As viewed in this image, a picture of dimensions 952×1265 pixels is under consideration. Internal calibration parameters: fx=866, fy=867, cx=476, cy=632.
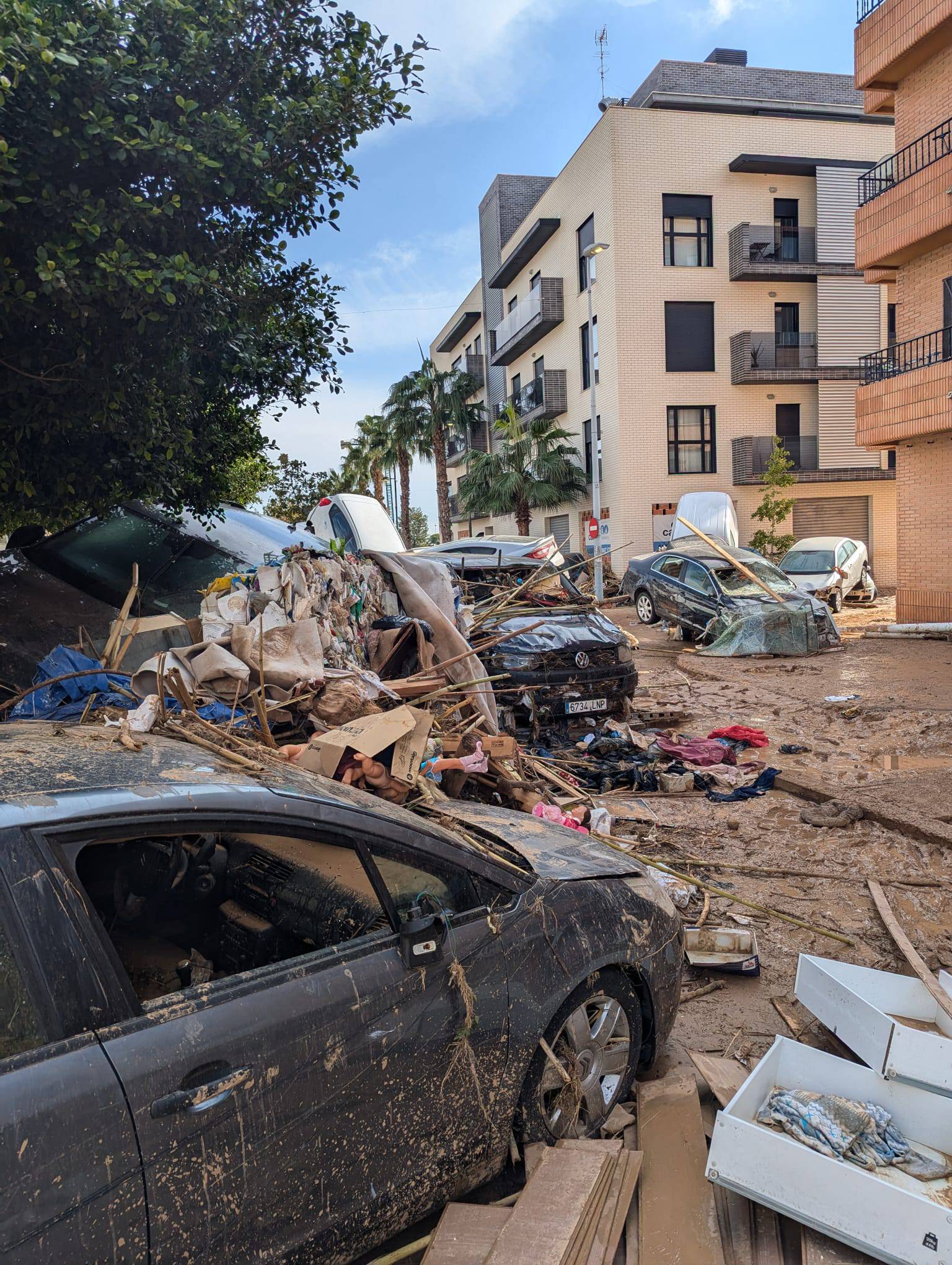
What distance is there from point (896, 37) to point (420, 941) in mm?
21377

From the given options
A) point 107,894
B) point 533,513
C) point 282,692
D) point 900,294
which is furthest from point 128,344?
point 533,513

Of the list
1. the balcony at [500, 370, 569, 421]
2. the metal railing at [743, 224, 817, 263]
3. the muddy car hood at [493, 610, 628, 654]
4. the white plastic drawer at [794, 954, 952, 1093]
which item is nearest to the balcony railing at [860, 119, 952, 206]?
the metal railing at [743, 224, 817, 263]

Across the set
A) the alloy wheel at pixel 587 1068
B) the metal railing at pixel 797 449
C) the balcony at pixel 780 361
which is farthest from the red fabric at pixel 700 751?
the balcony at pixel 780 361

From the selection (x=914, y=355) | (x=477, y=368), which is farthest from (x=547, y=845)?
(x=477, y=368)

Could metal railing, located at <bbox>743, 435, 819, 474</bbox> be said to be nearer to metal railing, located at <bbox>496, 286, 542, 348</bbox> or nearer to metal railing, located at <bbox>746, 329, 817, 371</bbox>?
metal railing, located at <bbox>746, 329, 817, 371</bbox>

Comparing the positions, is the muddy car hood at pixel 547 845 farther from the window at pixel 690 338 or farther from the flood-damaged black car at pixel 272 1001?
the window at pixel 690 338

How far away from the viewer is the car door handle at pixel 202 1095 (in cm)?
178

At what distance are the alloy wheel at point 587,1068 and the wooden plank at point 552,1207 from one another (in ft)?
0.65

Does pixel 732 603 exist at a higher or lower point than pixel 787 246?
lower

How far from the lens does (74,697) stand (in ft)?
15.0

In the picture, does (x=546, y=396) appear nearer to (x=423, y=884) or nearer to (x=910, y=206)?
(x=910, y=206)

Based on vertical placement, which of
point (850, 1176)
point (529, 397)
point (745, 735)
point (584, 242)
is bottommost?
point (745, 735)

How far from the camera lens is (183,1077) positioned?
5.97 ft

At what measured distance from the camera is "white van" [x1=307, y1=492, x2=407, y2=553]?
37.6ft
